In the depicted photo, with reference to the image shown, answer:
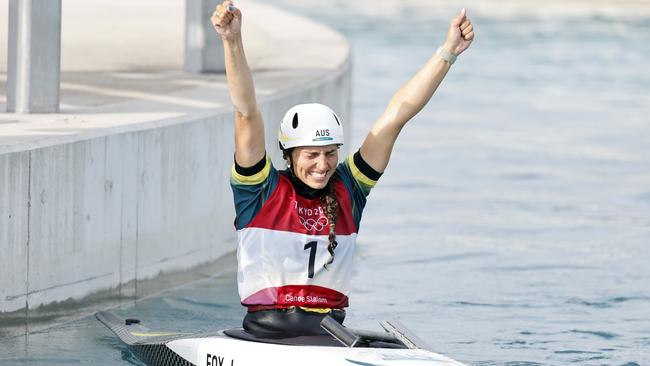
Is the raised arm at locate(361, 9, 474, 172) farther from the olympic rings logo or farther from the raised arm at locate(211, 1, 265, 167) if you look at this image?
the raised arm at locate(211, 1, 265, 167)

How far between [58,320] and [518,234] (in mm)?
6463

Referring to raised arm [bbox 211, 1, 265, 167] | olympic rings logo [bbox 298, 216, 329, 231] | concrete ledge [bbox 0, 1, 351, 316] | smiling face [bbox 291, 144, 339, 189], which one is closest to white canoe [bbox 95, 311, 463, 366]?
olympic rings logo [bbox 298, 216, 329, 231]

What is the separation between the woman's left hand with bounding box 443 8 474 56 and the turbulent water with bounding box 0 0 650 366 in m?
2.92

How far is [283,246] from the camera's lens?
28.5 feet

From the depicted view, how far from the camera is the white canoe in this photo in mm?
8086

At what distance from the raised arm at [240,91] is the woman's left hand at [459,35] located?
3.75ft

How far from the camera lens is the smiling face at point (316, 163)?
28.1 ft

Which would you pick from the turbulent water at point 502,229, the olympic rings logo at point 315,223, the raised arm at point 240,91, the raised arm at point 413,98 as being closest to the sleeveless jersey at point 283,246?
the olympic rings logo at point 315,223

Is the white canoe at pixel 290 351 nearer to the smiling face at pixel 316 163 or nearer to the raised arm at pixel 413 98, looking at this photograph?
the smiling face at pixel 316 163

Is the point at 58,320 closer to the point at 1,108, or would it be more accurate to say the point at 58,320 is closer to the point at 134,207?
the point at 134,207

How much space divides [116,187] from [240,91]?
12.8ft

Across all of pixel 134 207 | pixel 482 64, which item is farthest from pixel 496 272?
pixel 482 64

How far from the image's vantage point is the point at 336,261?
8.75 meters

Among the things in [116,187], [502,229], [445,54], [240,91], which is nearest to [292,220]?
[240,91]
